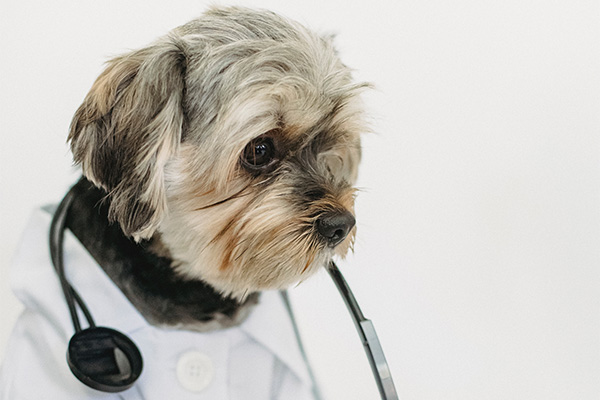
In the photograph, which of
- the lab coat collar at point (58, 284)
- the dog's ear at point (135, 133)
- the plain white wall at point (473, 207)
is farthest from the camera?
the plain white wall at point (473, 207)

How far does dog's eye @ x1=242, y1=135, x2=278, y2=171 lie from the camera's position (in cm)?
103

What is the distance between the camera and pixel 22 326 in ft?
3.63

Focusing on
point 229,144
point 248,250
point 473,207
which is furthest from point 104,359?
point 473,207

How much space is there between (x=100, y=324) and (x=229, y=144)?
375 mm

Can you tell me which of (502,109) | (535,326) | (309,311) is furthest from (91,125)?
(535,326)

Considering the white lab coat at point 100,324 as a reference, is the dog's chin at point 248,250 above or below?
above

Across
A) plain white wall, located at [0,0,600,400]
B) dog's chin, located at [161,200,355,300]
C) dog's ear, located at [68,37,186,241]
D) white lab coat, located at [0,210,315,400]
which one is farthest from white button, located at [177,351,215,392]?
plain white wall, located at [0,0,600,400]

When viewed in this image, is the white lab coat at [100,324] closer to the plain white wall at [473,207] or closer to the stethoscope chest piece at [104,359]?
the stethoscope chest piece at [104,359]

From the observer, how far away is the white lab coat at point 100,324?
107 centimetres

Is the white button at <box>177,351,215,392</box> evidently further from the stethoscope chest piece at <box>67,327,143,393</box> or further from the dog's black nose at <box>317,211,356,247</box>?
the dog's black nose at <box>317,211,356,247</box>

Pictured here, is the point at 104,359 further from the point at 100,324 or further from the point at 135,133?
the point at 135,133

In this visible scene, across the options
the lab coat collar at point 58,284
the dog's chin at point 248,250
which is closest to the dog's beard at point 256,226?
the dog's chin at point 248,250

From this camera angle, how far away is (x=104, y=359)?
108 cm

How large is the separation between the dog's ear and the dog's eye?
0.34 ft
